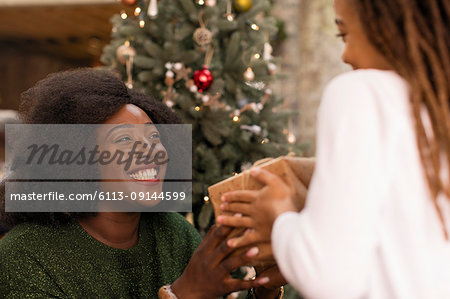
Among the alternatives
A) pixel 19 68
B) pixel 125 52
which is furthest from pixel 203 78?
pixel 19 68

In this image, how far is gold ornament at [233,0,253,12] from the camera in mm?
2312

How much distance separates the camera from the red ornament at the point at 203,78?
209cm

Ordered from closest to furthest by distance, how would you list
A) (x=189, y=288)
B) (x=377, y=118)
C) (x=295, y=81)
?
(x=377, y=118) < (x=189, y=288) < (x=295, y=81)

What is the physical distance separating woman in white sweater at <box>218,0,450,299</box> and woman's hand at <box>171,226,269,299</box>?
315 mm

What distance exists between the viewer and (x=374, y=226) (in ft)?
2.00

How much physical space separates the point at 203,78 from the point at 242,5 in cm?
52

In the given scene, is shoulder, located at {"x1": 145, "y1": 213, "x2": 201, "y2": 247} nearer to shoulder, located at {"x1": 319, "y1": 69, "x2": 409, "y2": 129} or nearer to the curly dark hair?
the curly dark hair

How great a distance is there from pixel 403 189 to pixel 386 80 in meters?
0.16

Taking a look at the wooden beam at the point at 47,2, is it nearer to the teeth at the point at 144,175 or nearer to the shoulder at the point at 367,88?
the teeth at the point at 144,175

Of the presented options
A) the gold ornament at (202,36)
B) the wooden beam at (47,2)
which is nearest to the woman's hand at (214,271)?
the gold ornament at (202,36)

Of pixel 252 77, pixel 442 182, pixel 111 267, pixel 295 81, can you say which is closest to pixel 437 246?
pixel 442 182

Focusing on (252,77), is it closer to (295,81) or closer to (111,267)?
(111,267)

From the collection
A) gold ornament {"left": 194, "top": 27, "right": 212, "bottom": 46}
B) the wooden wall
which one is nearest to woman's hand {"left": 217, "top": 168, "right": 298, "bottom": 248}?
gold ornament {"left": 194, "top": 27, "right": 212, "bottom": 46}

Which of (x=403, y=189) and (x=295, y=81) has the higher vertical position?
(x=295, y=81)
